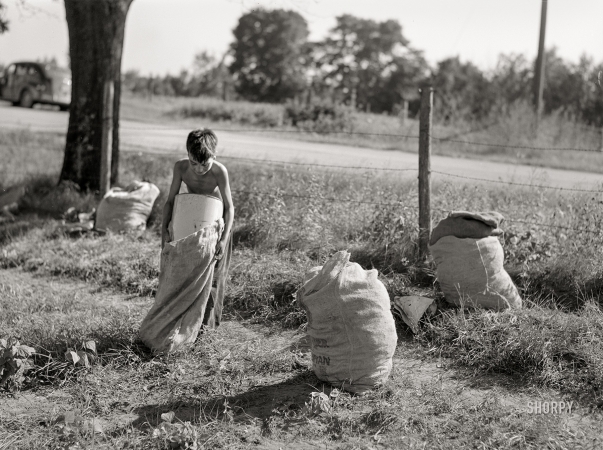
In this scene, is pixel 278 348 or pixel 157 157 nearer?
pixel 278 348

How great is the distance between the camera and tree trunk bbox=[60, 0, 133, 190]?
29.1 ft

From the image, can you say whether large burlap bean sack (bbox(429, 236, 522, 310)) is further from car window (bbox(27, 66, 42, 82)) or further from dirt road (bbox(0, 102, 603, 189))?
car window (bbox(27, 66, 42, 82))

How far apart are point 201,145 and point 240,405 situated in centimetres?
165

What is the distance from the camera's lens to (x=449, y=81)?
1656 inches

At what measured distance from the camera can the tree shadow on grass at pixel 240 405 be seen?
12.4 feet

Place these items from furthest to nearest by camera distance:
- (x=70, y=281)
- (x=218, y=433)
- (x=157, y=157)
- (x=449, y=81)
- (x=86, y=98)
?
(x=449, y=81) < (x=157, y=157) < (x=86, y=98) < (x=70, y=281) < (x=218, y=433)

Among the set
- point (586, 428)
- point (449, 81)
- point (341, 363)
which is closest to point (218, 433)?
point (341, 363)

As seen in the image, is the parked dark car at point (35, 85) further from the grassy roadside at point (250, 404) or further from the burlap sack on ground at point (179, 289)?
the burlap sack on ground at point (179, 289)

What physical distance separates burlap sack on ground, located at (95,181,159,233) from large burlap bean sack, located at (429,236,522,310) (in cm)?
377

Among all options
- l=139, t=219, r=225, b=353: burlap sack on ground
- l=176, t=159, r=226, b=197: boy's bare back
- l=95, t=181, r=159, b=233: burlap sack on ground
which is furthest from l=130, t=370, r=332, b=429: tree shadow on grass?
l=95, t=181, r=159, b=233: burlap sack on ground

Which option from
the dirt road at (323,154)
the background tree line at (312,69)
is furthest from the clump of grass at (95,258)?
the background tree line at (312,69)

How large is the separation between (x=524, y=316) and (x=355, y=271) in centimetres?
153

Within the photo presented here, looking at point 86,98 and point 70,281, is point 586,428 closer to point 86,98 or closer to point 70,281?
point 70,281

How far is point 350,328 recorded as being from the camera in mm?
4070
